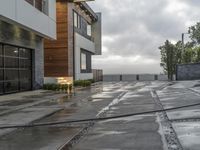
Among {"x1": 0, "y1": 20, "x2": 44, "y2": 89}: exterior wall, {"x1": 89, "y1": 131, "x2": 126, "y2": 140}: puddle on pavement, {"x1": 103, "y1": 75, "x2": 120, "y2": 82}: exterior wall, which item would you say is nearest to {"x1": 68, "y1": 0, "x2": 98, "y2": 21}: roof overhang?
{"x1": 0, "y1": 20, "x2": 44, "y2": 89}: exterior wall

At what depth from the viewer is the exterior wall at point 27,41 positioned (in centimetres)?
2770

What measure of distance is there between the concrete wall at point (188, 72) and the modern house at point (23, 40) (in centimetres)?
2502

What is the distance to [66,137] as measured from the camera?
10867 mm

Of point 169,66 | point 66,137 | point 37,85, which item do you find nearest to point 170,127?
point 66,137

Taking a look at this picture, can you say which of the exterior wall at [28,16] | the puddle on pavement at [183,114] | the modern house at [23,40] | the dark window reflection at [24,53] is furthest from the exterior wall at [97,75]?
the puddle on pavement at [183,114]

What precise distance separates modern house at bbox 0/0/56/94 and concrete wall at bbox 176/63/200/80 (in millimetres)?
25022

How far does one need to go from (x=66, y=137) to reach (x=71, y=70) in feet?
117

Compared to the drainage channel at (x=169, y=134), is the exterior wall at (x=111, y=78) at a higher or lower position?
higher

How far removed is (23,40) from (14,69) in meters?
2.35

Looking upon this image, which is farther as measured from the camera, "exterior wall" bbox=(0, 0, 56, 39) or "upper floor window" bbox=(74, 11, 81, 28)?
"upper floor window" bbox=(74, 11, 81, 28)

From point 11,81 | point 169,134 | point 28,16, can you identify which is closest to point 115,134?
point 169,134

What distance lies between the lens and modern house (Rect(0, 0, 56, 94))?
2609 centimetres

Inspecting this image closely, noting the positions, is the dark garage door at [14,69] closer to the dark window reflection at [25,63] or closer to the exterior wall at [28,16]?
the dark window reflection at [25,63]

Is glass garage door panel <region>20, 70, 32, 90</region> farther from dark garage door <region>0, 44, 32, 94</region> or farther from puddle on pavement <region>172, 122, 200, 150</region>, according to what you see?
puddle on pavement <region>172, 122, 200, 150</region>
